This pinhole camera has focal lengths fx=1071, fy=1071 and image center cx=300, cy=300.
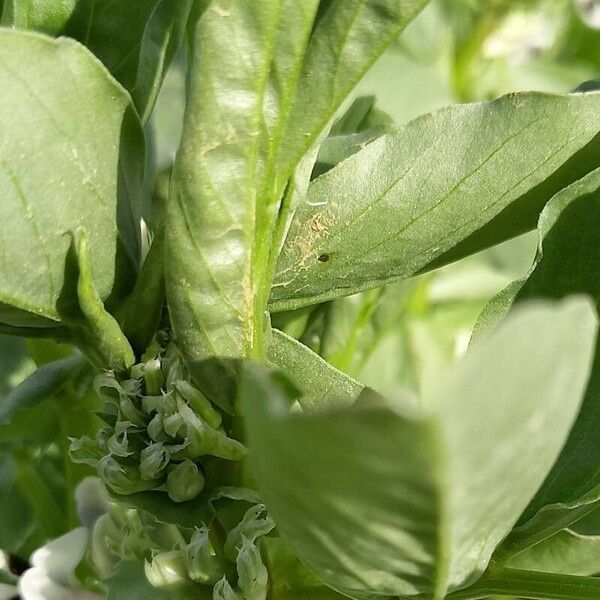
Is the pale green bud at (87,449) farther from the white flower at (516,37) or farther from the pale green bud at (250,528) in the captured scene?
the white flower at (516,37)

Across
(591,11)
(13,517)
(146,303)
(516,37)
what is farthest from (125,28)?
(516,37)

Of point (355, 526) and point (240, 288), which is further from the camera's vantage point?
point (240, 288)

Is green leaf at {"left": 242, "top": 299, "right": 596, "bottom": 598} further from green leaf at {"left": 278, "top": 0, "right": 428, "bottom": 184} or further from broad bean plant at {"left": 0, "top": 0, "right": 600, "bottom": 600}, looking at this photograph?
green leaf at {"left": 278, "top": 0, "right": 428, "bottom": 184}

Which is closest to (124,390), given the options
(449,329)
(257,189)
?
(257,189)

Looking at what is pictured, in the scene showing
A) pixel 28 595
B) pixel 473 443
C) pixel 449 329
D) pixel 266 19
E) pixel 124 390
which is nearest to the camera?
pixel 473 443

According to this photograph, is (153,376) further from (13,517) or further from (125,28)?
(13,517)

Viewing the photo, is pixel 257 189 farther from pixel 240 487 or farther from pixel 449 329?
pixel 449 329
